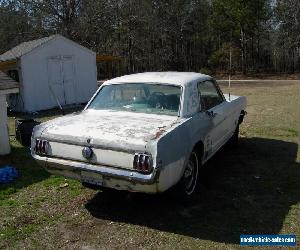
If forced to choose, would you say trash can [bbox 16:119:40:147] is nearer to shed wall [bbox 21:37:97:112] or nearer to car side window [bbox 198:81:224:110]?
car side window [bbox 198:81:224:110]

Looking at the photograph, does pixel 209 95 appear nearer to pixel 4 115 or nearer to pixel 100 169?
pixel 100 169

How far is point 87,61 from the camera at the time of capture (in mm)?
18453

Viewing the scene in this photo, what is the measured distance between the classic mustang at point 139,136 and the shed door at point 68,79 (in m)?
11.5

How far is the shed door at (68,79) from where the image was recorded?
1734cm

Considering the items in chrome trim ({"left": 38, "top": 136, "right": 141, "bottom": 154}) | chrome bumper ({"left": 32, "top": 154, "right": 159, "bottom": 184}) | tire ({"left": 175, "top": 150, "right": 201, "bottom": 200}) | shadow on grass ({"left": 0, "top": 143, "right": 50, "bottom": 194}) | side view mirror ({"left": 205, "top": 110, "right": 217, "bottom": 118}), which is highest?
side view mirror ({"left": 205, "top": 110, "right": 217, "bottom": 118})

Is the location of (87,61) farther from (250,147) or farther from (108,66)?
(108,66)

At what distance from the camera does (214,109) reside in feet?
20.7

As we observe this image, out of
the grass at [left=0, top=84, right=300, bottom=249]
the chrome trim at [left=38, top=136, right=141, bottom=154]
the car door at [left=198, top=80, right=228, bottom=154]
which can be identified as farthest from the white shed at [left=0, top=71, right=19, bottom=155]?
the car door at [left=198, top=80, right=228, bottom=154]

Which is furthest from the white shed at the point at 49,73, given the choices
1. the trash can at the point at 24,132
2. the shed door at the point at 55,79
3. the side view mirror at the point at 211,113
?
the side view mirror at the point at 211,113

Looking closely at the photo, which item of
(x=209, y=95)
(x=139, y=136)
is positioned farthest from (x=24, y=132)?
(x=139, y=136)

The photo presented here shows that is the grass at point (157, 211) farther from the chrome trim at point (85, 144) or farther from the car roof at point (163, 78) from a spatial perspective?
the car roof at point (163, 78)

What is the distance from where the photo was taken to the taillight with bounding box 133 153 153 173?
14.2 ft

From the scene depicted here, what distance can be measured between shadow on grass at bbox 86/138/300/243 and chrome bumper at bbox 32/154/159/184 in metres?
0.67

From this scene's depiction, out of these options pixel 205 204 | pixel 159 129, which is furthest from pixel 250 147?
pixel 159 129
